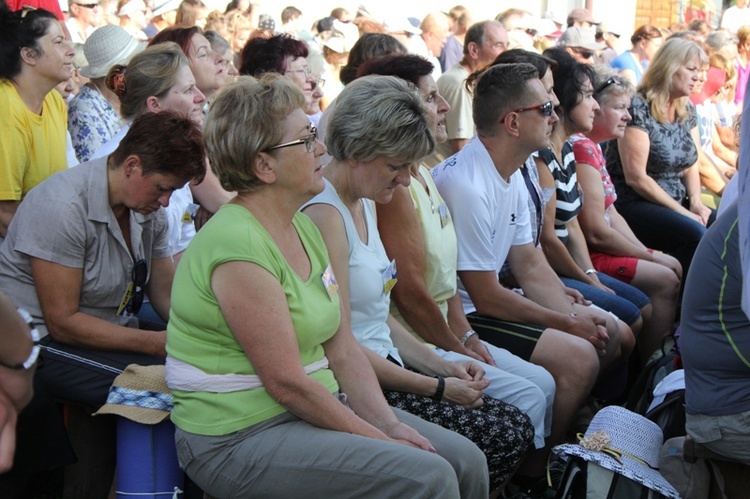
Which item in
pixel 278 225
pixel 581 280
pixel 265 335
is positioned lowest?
pixel 581 280

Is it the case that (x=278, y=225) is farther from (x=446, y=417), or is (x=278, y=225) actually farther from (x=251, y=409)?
(x=446, y=417)

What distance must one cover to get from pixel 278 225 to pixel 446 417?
2.89 ft

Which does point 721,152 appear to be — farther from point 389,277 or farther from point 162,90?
point 389,277

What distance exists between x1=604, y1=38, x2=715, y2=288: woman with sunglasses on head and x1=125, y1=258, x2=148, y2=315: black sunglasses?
3705 millimetres

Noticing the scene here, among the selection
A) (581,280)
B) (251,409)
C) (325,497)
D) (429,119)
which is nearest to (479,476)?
(325,497)

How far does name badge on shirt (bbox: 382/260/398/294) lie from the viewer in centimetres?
298

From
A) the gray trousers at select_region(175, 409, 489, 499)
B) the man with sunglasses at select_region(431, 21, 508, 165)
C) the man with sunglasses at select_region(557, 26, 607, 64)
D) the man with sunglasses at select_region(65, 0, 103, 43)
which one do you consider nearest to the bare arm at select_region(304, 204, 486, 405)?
A: the gray trousers at select_region(175, 409, 489, 499)

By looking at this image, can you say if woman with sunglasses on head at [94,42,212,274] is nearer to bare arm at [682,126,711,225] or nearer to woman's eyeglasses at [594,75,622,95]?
woman's eyeglasses at [594,75,622,95]

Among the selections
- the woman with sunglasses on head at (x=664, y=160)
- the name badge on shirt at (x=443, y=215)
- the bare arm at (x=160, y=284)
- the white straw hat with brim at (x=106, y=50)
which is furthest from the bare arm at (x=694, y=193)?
the bare arm at (x=160, y=284)

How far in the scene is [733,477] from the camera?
284 centimetres

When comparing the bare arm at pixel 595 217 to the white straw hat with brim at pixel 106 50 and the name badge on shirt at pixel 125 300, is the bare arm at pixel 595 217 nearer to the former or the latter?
the white straw hat with brim at pixel 106 50

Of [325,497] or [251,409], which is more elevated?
[251,409]

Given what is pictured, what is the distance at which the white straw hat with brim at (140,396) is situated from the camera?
2592 mm

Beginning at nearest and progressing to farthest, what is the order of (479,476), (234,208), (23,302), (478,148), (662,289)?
1. (234,208)
2. (479,476)
3. (23,302)
4. (478,148)
5. (662,289)
